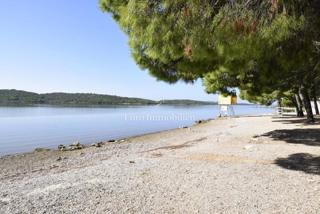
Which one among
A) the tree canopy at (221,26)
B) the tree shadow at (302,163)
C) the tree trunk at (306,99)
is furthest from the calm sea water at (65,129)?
the tree canopy at (221,26)

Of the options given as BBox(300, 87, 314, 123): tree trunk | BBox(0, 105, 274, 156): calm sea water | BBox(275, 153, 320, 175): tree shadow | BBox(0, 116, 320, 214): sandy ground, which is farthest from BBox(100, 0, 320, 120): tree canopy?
BBox(0, 105, 274, 156): calm sea water

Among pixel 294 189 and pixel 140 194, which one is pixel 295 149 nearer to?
pixel 294 189

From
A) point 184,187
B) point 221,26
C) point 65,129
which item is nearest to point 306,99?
point 184,187

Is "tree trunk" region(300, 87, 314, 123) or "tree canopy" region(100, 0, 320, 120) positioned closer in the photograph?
"tree canopy" region(100, 0, 320, 120)

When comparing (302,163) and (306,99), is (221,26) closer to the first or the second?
(302,163)

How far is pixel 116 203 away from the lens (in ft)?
19.3

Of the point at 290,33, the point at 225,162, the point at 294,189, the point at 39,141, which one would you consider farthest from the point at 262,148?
the point at 39,141

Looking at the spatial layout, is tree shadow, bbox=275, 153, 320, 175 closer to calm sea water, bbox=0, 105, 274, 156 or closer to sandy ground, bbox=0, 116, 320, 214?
sandy ground, bbox=0, 116, 320, 214

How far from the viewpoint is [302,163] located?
877 centimetres

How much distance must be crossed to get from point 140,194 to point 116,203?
1.92 feet

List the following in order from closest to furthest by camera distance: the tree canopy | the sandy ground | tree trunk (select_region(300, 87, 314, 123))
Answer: the tree canopy
the sandy ground
tree trunk (select_region(300, 87, 314, 123))

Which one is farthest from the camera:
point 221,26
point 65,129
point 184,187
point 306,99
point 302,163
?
point 65,129

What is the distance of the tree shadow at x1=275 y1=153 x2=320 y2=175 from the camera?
8.05 metres

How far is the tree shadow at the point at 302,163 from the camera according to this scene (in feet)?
26.4
